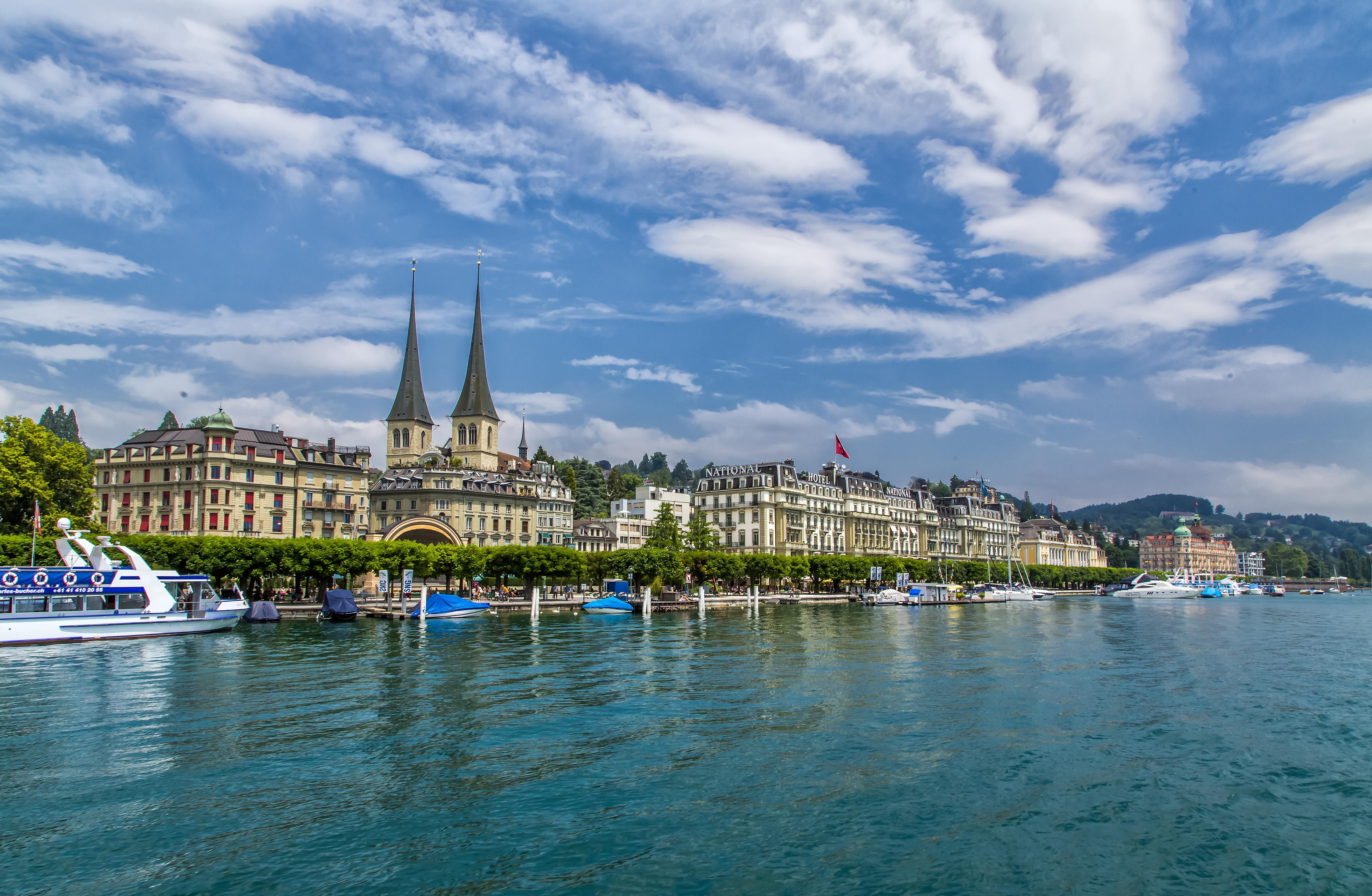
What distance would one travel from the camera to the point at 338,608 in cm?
6781

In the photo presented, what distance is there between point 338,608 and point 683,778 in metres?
55.3

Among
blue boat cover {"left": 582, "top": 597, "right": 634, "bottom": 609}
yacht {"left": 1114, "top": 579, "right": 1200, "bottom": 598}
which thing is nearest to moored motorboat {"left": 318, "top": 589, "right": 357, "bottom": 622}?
blue boat cover {"left": 582, "top": 597, "right": 634, "bottom": 609}

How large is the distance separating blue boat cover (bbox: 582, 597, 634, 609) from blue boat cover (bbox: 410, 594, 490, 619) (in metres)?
11.9

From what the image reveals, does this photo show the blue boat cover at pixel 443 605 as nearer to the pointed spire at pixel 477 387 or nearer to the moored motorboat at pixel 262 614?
the moored motorboat at pixel 262 614

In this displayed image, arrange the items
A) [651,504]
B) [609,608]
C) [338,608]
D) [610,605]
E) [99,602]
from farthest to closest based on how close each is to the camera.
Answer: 1. [651,504]
2. [610,605]
3. [609,608]
4. [338,608]
5. [99,602]

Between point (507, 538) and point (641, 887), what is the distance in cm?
11347

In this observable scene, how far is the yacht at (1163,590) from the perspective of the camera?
15925 cm

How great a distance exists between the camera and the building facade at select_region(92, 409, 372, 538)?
311 ft

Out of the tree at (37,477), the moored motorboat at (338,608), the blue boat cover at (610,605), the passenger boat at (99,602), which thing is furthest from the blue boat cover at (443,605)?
the tree at (37,477)

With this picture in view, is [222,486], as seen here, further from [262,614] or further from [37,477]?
[262,614]

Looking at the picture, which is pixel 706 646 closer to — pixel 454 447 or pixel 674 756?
pixel 674 756

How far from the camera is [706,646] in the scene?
48.2 m

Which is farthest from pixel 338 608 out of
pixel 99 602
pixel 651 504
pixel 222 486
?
pixel 651 504

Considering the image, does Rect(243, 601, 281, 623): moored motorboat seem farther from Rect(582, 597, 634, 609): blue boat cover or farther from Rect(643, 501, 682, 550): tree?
Rect(643, 501, 682, 550): tree
